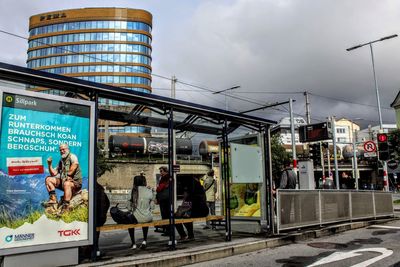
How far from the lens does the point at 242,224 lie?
1068 centimetres

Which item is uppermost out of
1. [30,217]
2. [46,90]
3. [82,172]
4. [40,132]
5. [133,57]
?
[133,57]

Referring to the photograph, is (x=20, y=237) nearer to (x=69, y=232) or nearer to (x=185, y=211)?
(x=69, y=232)

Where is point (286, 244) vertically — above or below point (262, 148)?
below

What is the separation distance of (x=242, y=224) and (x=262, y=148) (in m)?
2.14

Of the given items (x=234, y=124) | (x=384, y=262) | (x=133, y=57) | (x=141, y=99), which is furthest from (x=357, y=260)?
(x=133, y=57)

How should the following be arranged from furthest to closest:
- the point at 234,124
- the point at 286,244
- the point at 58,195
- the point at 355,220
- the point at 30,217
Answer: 1. the point at 355,220
2. the point at 234,124
3. the point at 286,244
4. the point at 58,195
5. the point at 30,217

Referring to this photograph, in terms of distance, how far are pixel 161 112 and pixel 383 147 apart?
11229 mm

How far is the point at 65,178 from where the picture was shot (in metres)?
6.50

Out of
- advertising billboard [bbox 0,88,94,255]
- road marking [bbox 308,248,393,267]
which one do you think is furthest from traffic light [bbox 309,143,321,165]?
advertising billboard [bbox 0,88,94,255]

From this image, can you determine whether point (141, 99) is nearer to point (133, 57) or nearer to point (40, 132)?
point (40, 132)

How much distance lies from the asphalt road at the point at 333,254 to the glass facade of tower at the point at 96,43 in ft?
279

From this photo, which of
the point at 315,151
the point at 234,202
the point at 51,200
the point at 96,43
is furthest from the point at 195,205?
the point at 96,43

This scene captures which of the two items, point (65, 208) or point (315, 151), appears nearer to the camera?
point (65, 208)

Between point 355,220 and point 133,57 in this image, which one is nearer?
point 355,220
